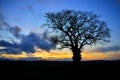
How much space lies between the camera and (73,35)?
37594 mm

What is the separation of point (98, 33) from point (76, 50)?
6153 mm

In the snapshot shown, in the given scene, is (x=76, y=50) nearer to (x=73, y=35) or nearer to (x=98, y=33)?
(x=73, y=35)

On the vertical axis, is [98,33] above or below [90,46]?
above

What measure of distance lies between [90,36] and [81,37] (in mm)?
1990
